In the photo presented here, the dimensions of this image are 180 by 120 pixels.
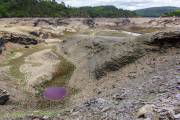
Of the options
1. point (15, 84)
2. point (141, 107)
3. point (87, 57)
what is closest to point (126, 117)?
point (141, 107)

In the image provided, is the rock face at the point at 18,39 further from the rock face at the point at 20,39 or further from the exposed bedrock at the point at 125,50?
the exposed bedrock at the point at 125,50

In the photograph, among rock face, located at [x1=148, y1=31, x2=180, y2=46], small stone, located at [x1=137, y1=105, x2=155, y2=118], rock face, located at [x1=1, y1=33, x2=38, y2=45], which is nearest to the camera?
small stone, located at [x1=137, y1=105, x2=155, y2=118]

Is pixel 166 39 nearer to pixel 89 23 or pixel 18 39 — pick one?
pixel 18 39

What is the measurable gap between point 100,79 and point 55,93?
Result: 24.0 ft

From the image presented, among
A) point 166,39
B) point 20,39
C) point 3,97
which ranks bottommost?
point 3,97

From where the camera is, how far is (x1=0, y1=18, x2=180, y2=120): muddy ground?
31766 millimetres

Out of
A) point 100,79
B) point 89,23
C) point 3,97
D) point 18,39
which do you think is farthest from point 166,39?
point 89,23

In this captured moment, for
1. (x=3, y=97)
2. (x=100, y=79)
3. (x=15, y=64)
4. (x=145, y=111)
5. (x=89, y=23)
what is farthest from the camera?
(x=89, y=23)

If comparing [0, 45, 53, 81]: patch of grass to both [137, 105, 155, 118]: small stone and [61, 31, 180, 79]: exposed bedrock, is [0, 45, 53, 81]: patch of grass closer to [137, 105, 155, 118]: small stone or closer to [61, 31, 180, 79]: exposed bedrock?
[61, 31, 180, 79]: exposed bedrock

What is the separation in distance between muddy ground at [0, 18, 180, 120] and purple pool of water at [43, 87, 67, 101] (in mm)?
930

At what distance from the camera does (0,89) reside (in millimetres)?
46438

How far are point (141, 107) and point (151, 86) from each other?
26.6 feet

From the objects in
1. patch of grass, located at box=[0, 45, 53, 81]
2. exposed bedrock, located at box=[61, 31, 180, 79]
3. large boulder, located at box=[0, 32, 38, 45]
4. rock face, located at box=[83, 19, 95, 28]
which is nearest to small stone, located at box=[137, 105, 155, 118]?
exposed bedrock, located at box=[61, 31, 180, 79]

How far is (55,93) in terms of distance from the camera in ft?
162
